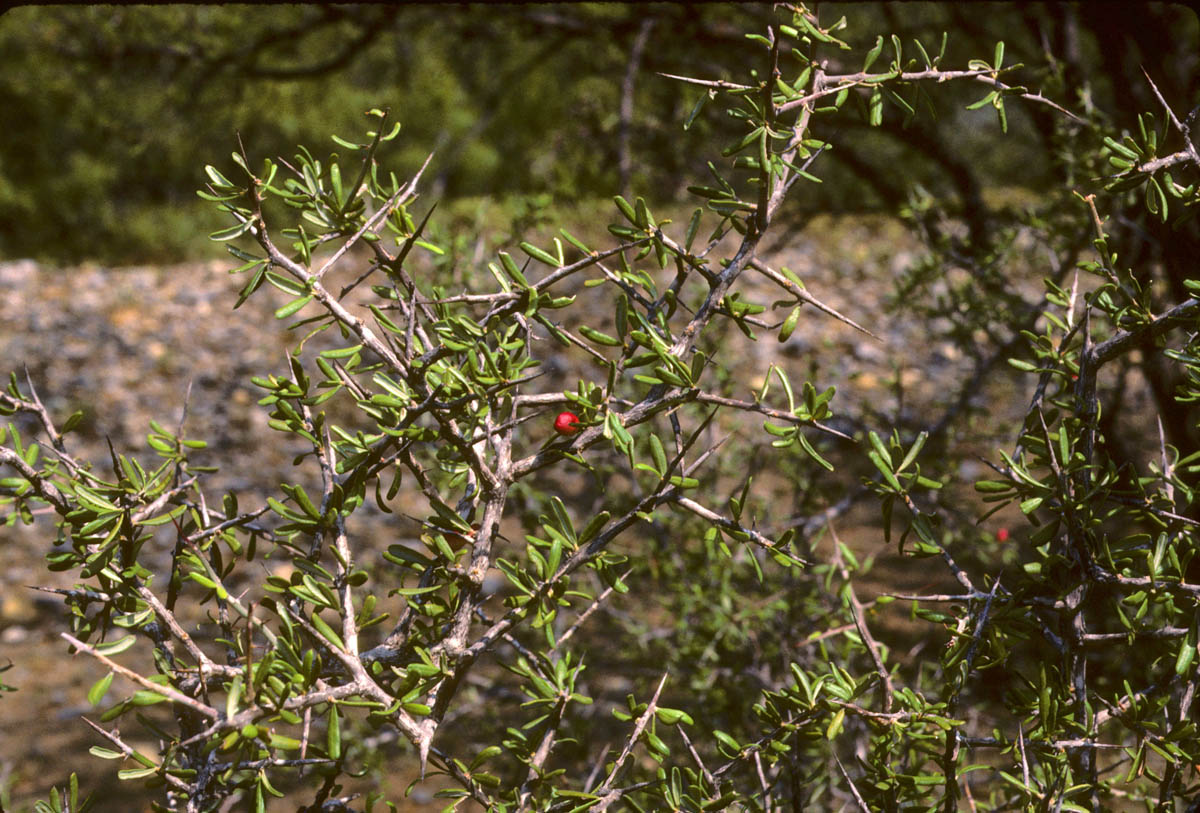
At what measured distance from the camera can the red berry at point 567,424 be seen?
1156mm

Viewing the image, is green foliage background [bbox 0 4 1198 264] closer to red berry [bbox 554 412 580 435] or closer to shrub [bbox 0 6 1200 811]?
shrub [bbox 0 6 1200 811]

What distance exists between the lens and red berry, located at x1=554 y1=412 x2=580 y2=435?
1.16 metres

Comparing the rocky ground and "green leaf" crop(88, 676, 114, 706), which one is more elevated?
"green leaf" crop(88, 676, 114, 706)

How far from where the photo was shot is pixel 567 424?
1.22m

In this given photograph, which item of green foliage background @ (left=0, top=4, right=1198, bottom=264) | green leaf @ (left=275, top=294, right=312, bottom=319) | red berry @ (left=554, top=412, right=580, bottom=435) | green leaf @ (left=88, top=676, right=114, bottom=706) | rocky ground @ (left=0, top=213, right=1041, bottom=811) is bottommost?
rocky ground @ (left=0, top=213, right=1041, bottom=811)

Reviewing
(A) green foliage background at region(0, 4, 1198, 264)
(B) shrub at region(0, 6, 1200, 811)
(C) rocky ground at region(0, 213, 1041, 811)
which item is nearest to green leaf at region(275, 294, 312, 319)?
(B) shrub at region(0, 6, 1200, 811)

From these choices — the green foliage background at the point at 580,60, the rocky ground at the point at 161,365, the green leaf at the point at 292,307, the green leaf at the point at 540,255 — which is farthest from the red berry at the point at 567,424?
the rocky ground at the point at 161,365

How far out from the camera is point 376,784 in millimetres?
3477

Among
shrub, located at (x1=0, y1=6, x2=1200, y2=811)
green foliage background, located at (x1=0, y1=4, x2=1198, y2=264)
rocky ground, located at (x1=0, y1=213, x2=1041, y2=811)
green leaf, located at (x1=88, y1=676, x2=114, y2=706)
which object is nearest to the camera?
green leaf, located at (x1=88, y1=676, x2=114, y2=706)

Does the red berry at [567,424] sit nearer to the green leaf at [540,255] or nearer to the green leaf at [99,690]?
the green leaf at [540,255]

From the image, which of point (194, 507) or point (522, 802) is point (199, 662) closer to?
point (194, 507)

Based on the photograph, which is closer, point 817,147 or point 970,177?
point 817,147

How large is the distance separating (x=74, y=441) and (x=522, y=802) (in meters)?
7.11

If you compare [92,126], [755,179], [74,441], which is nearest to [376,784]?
[755,179]
